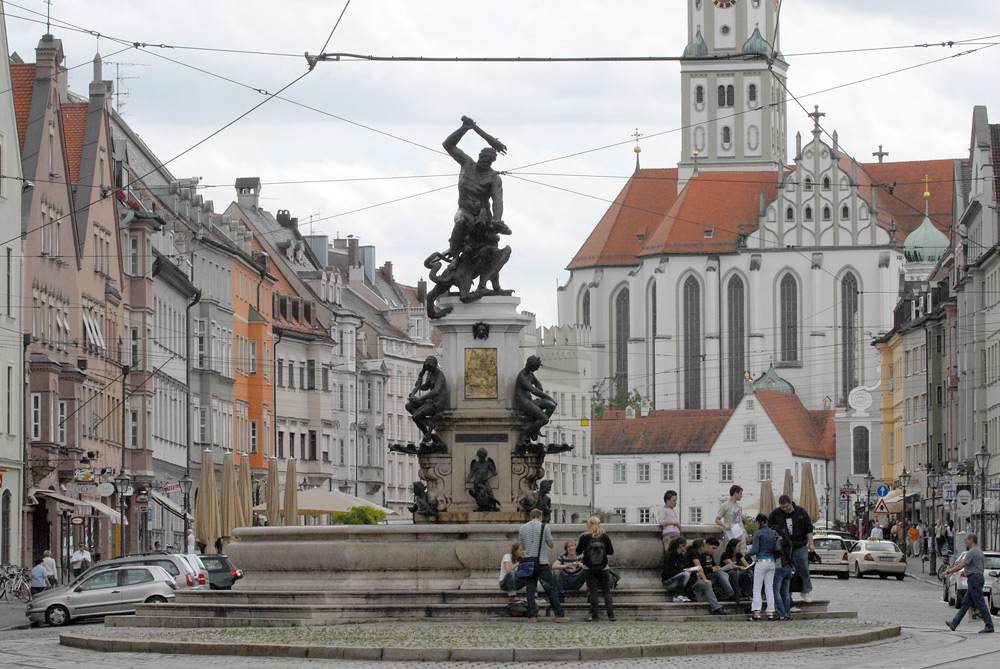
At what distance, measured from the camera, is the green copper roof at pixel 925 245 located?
144 metres

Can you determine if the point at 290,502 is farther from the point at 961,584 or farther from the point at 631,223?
the point at 631,223

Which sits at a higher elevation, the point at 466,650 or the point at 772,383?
the point at 772,383

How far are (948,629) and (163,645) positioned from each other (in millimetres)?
11252

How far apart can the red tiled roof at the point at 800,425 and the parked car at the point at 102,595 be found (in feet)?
A: 399

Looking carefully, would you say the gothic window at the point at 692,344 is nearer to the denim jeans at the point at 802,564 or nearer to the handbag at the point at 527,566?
the denim jeans at the point at 802,564

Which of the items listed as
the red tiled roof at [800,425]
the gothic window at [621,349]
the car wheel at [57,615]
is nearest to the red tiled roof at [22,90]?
the car wheel at [57,615]

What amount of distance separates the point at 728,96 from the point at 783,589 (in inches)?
5975

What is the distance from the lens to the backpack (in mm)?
27266

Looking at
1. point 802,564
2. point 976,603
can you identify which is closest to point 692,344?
point 976,603

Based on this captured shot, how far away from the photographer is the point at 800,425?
160 metres

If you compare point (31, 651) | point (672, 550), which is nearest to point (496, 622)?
point (672, 550)

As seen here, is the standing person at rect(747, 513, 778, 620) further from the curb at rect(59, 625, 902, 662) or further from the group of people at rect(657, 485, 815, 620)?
the curb at rect(59, 625, 902, 662)

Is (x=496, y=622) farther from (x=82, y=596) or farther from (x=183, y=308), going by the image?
(x=183, y=308)

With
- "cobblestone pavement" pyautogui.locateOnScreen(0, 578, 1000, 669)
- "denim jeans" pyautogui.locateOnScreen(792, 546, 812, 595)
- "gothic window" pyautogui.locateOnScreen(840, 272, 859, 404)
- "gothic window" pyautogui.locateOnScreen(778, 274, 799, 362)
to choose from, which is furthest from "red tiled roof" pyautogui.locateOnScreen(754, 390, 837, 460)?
"denim jeans" pyautogui.locateOnScreen(792, 546, 812, 595)
